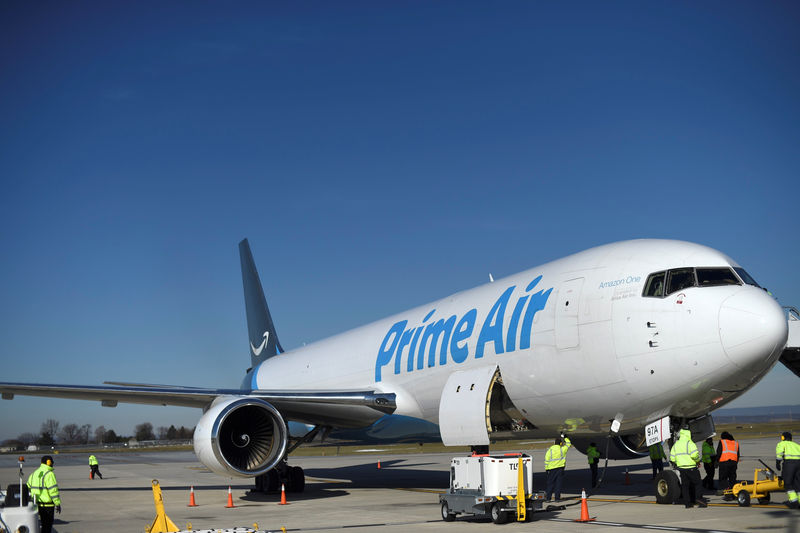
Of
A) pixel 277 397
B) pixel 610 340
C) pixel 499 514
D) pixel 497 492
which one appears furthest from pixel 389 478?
pixel 610 340

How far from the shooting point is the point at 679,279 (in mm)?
12273

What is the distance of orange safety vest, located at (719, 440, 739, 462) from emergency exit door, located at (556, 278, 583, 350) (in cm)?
455

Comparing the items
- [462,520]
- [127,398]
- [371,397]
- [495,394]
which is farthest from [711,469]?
[127,398]

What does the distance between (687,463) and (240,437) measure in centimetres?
988

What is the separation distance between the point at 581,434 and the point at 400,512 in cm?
378

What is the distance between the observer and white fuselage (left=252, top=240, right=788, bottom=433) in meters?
11.5

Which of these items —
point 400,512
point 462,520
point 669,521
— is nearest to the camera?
point 669,521

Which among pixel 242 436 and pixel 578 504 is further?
pixel 242 436

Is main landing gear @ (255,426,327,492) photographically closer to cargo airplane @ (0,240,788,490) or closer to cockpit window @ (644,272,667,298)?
cargo airplane @ (0,240,788,490)

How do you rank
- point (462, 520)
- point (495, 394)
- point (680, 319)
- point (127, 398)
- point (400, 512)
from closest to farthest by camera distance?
point (680, 319) < point (462, 520) < point (400, 512) < point (495, 394) < point (127, 398)

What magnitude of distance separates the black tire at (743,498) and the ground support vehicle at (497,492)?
10.8 ft

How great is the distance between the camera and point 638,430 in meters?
13.9

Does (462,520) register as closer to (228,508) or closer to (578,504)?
(578,504)

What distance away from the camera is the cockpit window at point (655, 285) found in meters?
12.4
